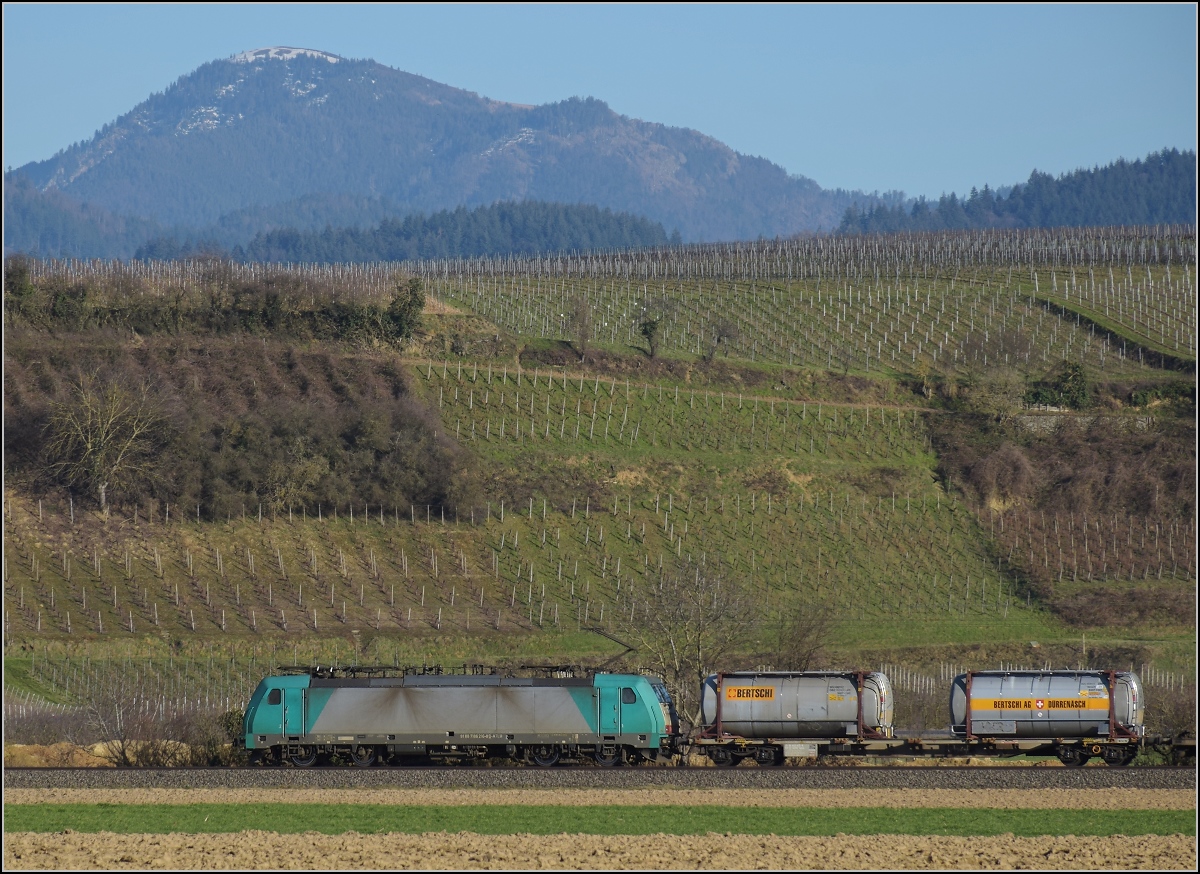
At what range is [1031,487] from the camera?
8075 centimetres

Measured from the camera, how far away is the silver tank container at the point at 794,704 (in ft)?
118

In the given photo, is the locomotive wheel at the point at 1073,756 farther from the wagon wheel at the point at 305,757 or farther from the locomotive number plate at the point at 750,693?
the wagon wheel at the point at 305,757

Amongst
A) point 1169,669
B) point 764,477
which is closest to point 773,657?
point 1169,669

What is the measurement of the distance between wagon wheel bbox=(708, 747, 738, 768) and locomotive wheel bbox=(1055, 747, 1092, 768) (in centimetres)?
827

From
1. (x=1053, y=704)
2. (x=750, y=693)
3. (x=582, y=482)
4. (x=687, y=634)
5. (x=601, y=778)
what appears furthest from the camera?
(x=582, y=482)

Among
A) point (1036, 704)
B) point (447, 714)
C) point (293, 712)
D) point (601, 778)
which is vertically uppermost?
point (293, 712)

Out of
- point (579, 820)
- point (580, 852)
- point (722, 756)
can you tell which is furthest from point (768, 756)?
point (580, 852)

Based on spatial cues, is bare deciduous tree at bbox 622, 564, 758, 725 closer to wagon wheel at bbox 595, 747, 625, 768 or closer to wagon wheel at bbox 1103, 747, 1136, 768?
wagon wheel at bbox 595, 747, 625, 768

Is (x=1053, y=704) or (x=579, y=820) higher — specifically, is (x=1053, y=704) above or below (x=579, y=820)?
below

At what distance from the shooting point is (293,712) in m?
35.0

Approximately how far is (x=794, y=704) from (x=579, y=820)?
32.8 feet

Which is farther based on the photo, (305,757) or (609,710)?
(305,757)

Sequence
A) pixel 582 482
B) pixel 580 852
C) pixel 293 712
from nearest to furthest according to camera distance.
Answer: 1. pixel 580 852
2. pixel 293 712
3. pixel 582 482

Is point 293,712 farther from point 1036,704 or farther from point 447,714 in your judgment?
point 1036,704
